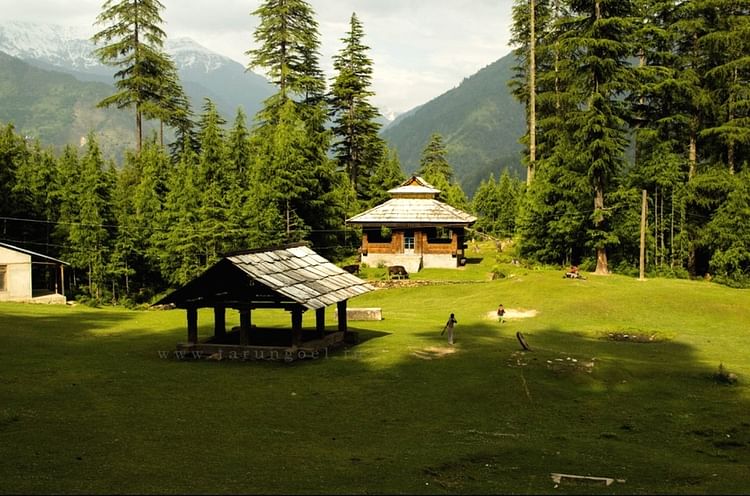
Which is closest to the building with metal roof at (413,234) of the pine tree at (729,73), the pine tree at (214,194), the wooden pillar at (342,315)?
the pine tree at (214,194)

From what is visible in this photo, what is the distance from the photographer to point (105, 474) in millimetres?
11047

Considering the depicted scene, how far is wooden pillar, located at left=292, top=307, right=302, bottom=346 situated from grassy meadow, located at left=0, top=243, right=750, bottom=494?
38.3 inches

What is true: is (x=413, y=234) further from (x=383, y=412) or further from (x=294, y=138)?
(x=383, y=412)

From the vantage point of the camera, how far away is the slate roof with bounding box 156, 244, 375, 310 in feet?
73.8

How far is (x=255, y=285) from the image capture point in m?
Result: 22.7

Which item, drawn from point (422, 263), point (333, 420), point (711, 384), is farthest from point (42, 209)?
point (711, 384)

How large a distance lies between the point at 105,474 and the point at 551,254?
151ft

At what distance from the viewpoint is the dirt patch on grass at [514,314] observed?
35000mm

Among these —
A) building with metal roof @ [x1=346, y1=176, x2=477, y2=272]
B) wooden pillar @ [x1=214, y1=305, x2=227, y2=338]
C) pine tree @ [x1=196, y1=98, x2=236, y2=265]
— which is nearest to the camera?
wooden pillar @ [x1=214, y1=305, x2=227, y2=338]

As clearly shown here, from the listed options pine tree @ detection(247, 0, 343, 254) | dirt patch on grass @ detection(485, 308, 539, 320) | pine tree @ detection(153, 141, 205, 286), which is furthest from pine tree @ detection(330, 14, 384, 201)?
dirt patch on grass @ detection(485, 308, 539, 320)

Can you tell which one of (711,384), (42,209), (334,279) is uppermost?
(42,209)

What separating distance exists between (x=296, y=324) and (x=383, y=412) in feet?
23.4

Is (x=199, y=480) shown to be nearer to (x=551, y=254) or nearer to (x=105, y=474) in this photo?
(x=105, y=474)

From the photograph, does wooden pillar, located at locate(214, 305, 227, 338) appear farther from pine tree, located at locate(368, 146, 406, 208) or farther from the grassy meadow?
pine tree, located at locate(368, 146, 406, 208)
